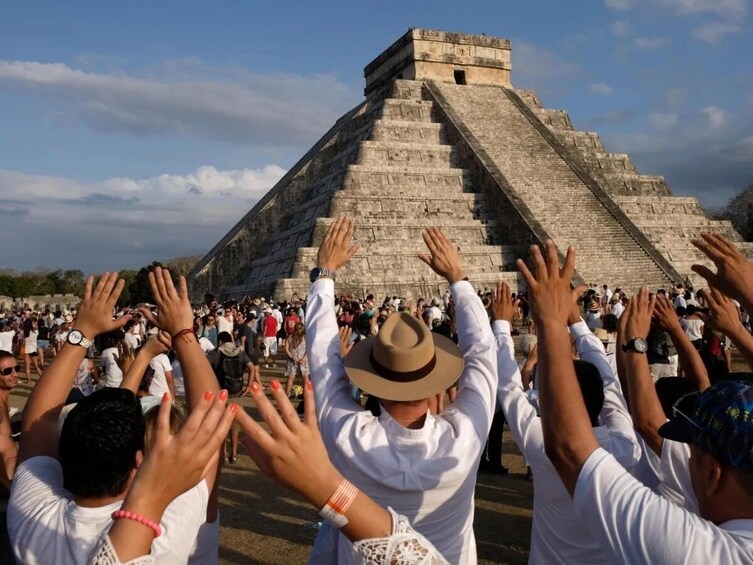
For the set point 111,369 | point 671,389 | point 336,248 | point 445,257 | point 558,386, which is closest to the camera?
point 558,386

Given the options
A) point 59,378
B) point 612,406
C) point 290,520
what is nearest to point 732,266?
point 612,406

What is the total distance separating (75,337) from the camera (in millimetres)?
2814

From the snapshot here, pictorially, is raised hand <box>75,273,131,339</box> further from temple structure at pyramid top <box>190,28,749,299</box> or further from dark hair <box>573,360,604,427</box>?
temple structure at pyramid top <box>190,28,749,299</box>

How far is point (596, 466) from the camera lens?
1751 millimetres

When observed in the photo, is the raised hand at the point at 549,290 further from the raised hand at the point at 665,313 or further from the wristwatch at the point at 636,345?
the raised hand at the point at 665,313

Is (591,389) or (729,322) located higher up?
(729,322)

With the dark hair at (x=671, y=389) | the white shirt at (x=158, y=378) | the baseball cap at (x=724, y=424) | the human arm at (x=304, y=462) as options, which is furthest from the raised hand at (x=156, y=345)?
the white shirt at (x=158, y=378)

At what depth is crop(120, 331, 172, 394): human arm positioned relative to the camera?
3.35 meters

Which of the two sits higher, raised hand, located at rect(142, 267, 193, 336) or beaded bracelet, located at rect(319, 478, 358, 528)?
raised hand, located at rect(142, 267, 193, 336)

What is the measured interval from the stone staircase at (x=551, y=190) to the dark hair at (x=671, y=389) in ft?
66.8

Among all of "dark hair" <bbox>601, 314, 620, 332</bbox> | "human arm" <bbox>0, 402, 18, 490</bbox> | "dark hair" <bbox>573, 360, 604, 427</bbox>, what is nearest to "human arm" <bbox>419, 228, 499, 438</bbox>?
"dark hair" <bbox>573, 360, 604, 427</bbox>

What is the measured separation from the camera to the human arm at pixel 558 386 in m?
1.80

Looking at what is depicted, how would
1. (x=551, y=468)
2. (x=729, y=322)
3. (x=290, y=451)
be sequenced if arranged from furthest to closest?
(x=729, y=322) → (x=551, y=468) → (x=290, y=451)

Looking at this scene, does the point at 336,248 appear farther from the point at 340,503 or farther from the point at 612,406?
the point at 340,503
